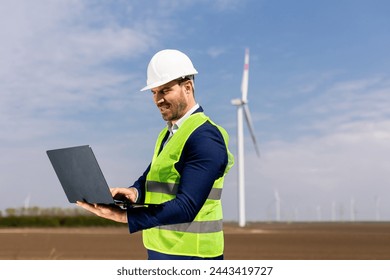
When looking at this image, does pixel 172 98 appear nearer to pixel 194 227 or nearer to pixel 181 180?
pixel 181 180

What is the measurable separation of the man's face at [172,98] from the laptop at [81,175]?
74cm

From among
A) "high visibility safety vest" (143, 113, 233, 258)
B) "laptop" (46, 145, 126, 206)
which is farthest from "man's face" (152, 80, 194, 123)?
"laptop" (46, 145, 126, 206)

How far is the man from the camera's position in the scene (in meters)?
4.37

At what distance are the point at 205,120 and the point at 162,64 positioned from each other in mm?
541

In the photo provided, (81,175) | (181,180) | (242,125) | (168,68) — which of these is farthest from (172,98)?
(242,125)

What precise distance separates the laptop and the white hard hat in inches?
28.7

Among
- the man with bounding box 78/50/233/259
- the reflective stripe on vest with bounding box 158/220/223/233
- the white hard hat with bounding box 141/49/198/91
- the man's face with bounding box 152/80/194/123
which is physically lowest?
the reflective stripe on vest with bounding box 158/220/223/233

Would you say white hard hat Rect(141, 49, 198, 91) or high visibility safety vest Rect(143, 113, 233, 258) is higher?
white hard hat Rect(141, 49, 198, 91)

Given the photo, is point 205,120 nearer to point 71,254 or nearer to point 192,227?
point 192,227

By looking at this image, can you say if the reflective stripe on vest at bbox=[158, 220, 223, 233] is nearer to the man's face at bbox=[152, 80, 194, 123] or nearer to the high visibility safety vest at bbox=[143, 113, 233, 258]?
the high visibility safety vest at bbox=[143, 113, 233, 258]

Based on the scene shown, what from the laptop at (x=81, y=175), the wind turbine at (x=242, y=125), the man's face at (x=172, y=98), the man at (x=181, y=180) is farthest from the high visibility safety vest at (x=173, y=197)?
the wind turbine at (x=242, y=125)

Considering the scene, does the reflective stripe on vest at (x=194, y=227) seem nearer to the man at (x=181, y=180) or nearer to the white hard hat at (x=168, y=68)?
the man at (x=181, y=180)

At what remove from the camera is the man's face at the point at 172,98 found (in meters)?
4.68

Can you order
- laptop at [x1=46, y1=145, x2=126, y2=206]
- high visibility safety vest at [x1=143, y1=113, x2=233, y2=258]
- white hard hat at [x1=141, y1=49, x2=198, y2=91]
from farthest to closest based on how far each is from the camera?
white hard hat at [x1=141, y1=49, x2=198, y2=91] → high visibility safety vest at [x1=143, y1=113, x2=233, y2=258] → laptop at [x1=46, y1=145, x2=126, y2=206]
